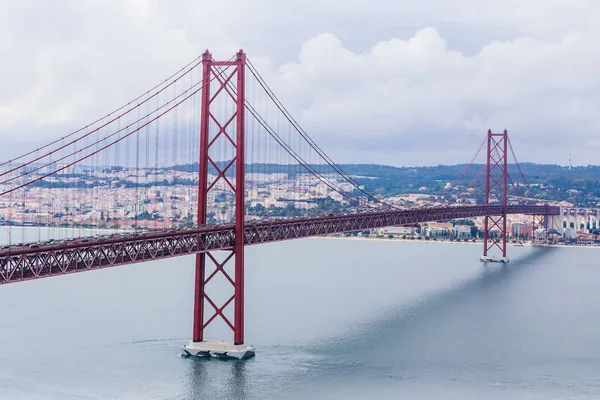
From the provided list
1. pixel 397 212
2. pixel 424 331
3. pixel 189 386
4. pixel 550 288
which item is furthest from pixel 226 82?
pixel 550 288

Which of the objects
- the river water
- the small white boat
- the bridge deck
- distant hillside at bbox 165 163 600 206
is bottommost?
the river water

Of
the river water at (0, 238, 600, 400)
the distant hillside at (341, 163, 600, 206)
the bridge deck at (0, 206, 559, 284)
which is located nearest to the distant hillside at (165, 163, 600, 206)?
the distant hillside at (341, 163, 600, 206)

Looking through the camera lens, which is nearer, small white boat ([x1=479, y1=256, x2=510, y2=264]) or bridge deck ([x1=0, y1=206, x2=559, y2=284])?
bridge deck ([x1=0, y1=206, x2=559, y2=284])

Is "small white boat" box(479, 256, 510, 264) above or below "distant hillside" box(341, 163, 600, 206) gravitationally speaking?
below

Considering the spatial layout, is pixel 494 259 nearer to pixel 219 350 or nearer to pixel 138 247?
pixel 219 350

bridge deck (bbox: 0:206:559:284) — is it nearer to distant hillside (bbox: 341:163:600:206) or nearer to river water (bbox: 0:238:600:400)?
river water (bbox: 0:238:600:400)
